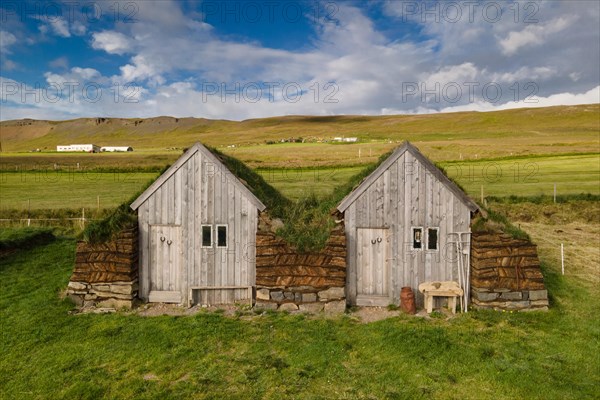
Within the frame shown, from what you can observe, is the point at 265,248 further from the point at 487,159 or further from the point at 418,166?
the point at 487,159

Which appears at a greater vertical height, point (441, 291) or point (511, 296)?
point (441, 291)

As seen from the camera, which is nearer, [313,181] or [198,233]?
[198,233]

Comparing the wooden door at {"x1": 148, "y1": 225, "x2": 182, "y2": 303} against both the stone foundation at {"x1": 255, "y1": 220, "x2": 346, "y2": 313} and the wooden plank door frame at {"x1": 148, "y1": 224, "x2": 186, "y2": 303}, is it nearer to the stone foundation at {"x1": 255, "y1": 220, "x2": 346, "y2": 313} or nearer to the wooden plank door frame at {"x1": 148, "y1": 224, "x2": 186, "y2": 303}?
the wooden plank door frame at {"x1": 148, "y1": 224, "x2": 186, "y2": 303}

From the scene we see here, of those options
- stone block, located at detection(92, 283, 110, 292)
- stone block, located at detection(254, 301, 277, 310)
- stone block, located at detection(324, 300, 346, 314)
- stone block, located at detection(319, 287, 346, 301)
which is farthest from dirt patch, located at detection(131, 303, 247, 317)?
stone block, located at detection(324, 300, 346, 314)

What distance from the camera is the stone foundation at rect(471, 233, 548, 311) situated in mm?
13070

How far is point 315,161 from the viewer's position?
5506 centimetres

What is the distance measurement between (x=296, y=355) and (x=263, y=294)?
11.7 feet

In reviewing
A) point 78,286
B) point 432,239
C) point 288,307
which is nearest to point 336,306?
point 288,307

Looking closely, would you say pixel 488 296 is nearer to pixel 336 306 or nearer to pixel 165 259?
pixel 336 306

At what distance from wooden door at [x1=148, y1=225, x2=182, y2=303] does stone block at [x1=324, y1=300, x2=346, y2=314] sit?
5.35 m

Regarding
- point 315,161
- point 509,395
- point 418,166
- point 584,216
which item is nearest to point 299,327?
point 509,395

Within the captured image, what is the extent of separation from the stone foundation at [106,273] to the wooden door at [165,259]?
76 centimetres

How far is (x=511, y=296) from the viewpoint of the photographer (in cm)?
1316

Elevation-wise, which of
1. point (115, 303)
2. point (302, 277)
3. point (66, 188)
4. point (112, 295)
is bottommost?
point (115, 303)
